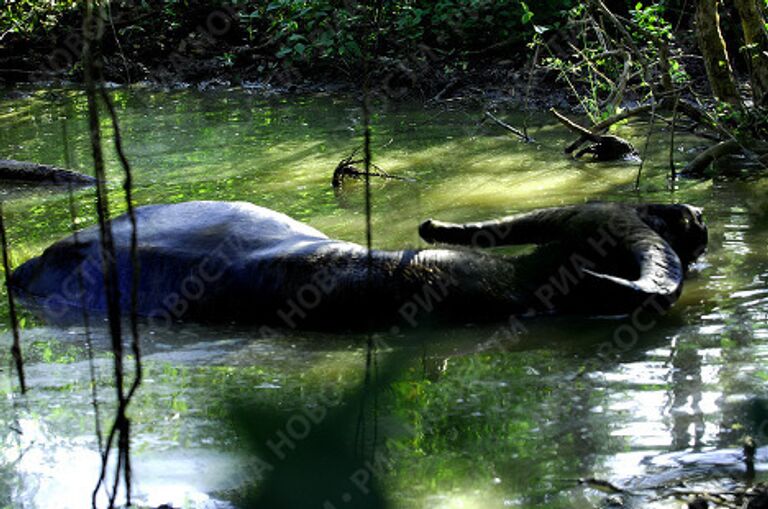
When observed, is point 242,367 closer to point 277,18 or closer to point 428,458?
point 428,458

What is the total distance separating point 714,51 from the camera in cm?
753

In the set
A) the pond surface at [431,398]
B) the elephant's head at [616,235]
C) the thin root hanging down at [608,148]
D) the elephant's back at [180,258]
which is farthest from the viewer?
the thin root hanging down at [608,148]

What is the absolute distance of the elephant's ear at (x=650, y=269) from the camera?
430 cm

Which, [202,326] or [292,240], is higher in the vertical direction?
[292,240]

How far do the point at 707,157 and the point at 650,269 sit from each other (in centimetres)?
299

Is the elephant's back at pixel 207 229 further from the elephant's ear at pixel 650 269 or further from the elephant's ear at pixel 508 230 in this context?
the elephant's ear at pixel 650 269

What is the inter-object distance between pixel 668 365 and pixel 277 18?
413 inches

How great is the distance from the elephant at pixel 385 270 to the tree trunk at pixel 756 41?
8.80ft

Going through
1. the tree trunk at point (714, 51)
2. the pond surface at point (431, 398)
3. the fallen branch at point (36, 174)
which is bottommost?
the fallen branch at point (36, 174)

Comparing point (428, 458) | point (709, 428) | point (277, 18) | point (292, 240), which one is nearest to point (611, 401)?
point (709, 428)

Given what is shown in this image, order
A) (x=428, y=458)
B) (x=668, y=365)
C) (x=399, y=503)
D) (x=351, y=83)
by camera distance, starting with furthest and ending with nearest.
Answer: (x=351, y=83)
(x=668, y=365)
(x=428, y=458)
(x=399, y=503)

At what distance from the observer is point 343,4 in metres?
12.8

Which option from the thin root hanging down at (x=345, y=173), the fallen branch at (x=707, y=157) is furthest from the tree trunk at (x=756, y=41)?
the thin root hanging down at (x=345, y=173)

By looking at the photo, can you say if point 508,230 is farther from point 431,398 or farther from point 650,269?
point 431,398
